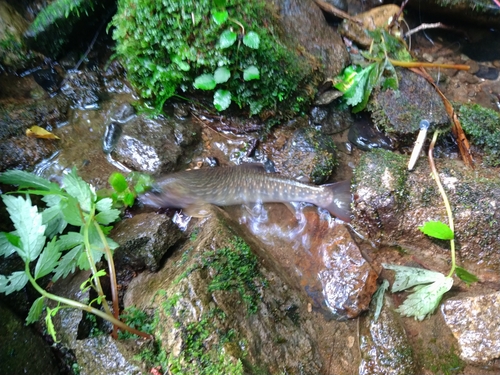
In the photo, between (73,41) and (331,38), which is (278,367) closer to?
(331,38)

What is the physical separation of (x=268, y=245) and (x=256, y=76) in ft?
5.37

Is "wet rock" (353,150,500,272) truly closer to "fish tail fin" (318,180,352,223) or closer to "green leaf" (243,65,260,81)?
"fish tail fin" (318,180,352,223)

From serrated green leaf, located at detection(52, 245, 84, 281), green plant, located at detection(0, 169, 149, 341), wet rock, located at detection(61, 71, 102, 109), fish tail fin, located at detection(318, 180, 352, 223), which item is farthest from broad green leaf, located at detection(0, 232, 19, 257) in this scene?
fish tail fin, located at detection(318, 180, 352, 223)

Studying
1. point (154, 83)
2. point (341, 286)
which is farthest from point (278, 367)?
point (154, 83)

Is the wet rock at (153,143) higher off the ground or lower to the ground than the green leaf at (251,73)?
lower

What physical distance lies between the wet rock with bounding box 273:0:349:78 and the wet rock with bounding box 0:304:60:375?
3.61 m

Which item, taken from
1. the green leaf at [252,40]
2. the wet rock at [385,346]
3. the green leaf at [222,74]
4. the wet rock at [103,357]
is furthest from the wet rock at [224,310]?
the green leaf at [252,40]

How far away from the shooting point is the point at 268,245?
3.57 metres

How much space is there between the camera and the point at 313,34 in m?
4.24

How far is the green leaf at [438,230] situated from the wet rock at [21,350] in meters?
3.11

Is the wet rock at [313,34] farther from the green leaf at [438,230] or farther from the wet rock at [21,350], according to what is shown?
the wet rock at [21,350]

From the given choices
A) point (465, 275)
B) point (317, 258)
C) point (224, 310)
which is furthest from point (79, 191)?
point (465, 275)

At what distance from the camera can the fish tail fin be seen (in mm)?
3668

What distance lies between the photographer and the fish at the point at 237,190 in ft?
11.9
